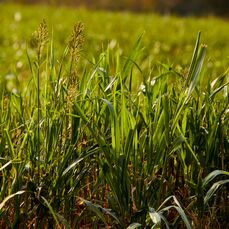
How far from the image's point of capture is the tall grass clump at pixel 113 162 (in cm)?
260

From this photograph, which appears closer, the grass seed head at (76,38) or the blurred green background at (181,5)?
the grass seed head at (76,38)

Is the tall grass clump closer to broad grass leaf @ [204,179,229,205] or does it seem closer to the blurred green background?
broad grass leaf @ [204,179,229,205]

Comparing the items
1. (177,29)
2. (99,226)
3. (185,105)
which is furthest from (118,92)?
(177,29)

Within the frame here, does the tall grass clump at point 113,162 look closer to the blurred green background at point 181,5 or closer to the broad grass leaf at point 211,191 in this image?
the broad grass leaf at point 211,191

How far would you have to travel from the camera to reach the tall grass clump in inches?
102

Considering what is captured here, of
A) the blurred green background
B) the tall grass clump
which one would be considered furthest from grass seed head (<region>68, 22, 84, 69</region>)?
the blurred green background

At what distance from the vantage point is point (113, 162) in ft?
8.87

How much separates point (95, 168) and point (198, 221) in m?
0.49

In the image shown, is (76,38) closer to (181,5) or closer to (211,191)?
(211,191)

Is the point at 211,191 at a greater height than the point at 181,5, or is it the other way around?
the point at 211,191

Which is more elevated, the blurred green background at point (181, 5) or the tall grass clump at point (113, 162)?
the tall grass clump at point (113, 162)

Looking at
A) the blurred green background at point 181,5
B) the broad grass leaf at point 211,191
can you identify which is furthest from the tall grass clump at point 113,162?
the blurred green background at point 181,5

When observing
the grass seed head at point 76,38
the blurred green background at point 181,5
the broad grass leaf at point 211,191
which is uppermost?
the grass seed head at point 76,38

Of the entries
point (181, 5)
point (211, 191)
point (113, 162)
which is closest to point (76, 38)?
point (113, 162)
